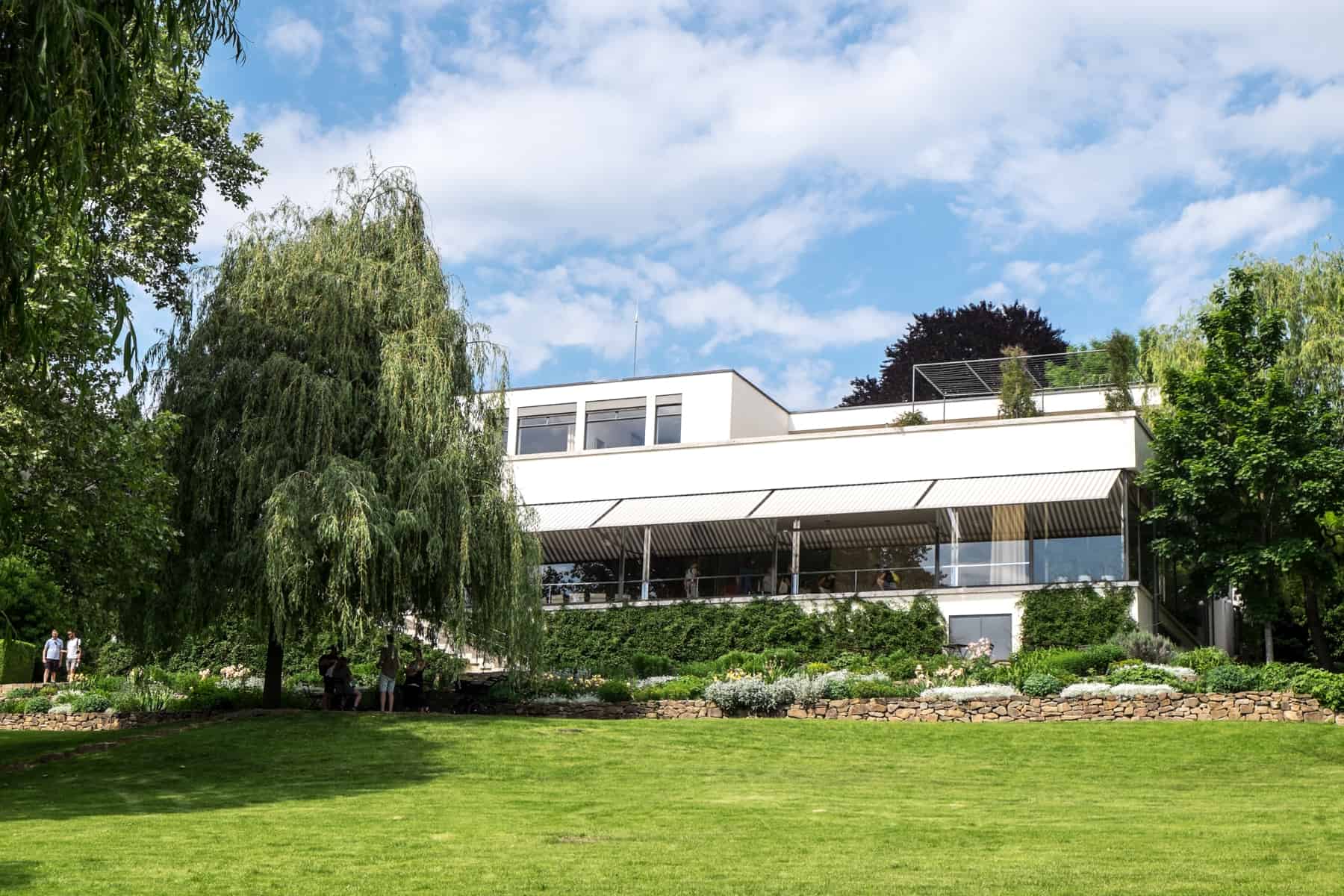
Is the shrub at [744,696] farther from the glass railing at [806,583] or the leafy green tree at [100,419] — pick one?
the leafy green tree at [100,419]

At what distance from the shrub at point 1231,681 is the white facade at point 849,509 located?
6.95m

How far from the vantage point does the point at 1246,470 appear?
29938 millimetres

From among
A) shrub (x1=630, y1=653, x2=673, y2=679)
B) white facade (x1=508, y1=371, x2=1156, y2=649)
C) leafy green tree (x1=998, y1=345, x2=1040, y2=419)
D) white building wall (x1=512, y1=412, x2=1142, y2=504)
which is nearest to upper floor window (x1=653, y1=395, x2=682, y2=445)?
white facade (x1=508, y1=371, x2=1156, y2=649)

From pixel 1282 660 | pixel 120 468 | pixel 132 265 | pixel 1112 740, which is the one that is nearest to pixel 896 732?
pixel 1112 740

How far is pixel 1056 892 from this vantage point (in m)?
10.8

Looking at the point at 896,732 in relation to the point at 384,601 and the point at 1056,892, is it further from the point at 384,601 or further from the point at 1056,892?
the point at 1056,892

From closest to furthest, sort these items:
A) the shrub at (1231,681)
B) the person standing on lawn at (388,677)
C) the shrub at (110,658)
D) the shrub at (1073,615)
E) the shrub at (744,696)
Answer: the shrub at (1231,681) < the shrub at (744,696) < the person standing on lawn at (388,677) < the shrub at (1073,615) < the shrub at (110,658)

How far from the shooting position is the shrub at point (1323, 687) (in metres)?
23.0

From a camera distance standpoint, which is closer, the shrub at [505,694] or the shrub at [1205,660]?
the shrub at [1205,660]

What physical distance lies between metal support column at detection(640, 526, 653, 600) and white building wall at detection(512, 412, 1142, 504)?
137cm

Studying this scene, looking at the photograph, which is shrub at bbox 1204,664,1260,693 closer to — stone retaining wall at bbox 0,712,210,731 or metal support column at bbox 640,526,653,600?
metal support column at bbox 640,526,653,600

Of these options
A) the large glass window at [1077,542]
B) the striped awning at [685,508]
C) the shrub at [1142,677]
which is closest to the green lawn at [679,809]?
the shrub at [1142,677]

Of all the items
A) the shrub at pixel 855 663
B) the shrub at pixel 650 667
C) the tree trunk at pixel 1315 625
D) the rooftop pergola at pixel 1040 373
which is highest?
the rooftop pergola at pixel 1040 373

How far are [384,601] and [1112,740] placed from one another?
1207cm
